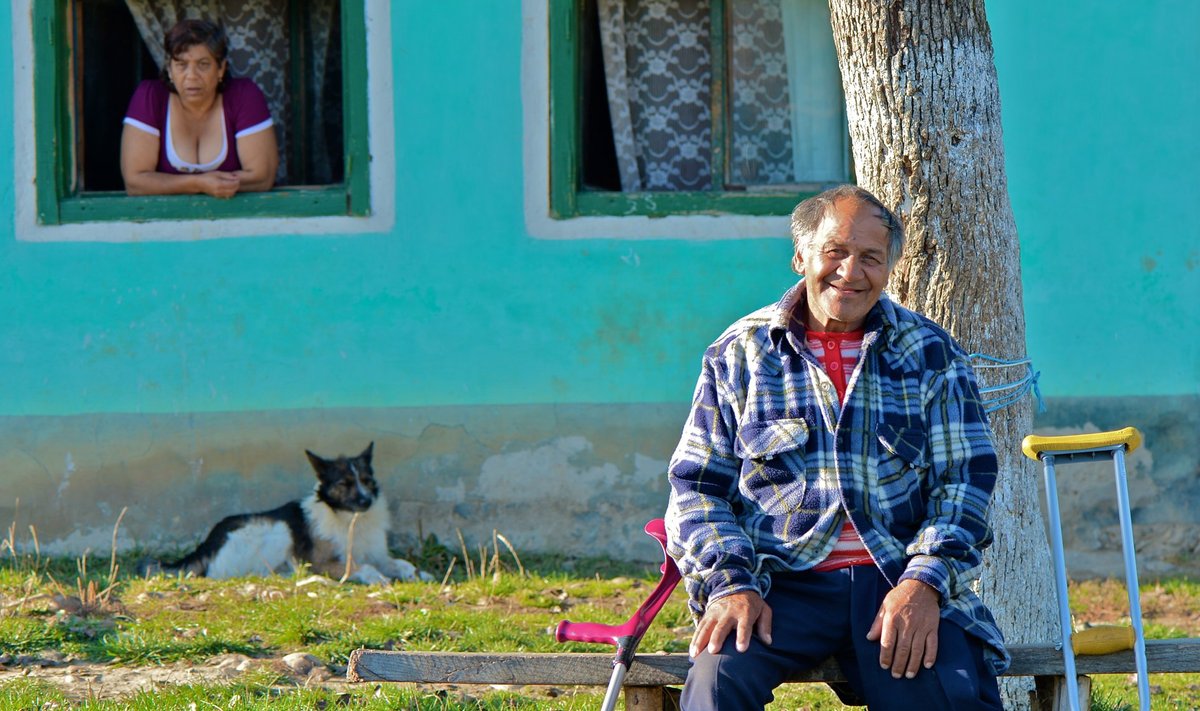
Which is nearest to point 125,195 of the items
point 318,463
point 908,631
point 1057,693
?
point 318,463

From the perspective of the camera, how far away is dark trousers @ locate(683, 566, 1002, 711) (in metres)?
3.17

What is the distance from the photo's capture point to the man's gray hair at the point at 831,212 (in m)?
3.51

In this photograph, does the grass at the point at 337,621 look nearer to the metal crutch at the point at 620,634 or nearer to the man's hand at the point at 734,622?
the metal crutch at the point at 620,634

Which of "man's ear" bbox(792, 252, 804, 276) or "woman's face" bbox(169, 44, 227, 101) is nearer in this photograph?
"man's ear" bbox(792, 252, 804, 276)

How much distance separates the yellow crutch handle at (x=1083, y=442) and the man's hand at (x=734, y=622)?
757 millimetres

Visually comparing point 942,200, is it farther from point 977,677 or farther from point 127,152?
point 127,152

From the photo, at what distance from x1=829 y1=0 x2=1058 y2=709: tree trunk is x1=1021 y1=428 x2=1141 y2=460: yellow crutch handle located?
0.92 metres

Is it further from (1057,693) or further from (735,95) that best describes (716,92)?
(1057,693)

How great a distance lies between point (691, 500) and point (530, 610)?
268 cm

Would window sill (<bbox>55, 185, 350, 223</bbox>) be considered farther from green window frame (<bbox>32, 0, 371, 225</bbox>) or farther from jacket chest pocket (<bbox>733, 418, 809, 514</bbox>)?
jacket chest pocket (<bbox>733, 418, 809, 514</bbox>)

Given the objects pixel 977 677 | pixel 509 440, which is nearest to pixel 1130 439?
pixel 977 677

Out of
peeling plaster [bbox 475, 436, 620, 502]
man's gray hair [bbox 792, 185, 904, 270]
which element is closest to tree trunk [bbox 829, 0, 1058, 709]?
man's gray hair [bbox 792, 185, 904, 270]

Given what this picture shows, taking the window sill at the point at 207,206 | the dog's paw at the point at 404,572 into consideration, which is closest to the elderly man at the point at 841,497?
the dog's paw at the point at 404,572

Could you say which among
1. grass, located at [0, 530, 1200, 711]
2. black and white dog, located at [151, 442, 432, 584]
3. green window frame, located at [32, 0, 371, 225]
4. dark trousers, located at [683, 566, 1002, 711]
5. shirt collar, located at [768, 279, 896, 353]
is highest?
green window frame, located at [32, 0, 371, 225]
